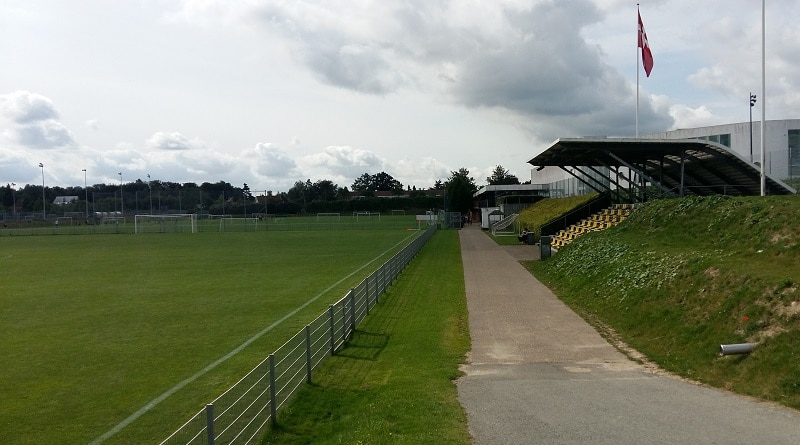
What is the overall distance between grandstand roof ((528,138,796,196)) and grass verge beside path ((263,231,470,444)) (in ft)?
50.1

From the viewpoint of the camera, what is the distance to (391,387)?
28.6ft

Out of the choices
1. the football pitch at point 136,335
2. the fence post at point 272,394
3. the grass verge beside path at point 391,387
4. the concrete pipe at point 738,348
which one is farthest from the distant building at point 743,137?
the fence post at point 272,394

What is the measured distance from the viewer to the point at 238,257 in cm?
3378

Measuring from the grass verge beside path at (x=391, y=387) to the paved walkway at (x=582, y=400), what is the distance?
0.32 m

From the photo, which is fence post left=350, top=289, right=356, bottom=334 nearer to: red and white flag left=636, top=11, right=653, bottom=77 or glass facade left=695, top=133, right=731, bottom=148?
red and white flag left=636, top=11, right=653, bottom=77

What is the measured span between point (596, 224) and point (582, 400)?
23202 mm

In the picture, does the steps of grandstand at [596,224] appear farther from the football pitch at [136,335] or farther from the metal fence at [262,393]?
the metal fence at [262,393]

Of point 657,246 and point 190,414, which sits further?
point 657,246

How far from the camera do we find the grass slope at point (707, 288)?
891cm

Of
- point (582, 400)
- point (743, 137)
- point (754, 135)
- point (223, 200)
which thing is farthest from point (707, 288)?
point (223, 200)

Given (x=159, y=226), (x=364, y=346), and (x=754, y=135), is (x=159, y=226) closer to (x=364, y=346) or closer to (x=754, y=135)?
(x=754, y=135)

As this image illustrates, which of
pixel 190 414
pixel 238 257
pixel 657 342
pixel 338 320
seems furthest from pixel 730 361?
pixel 238 257

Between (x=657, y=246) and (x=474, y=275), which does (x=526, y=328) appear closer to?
(x=657, y=246)

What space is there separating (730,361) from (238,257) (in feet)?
92.5
